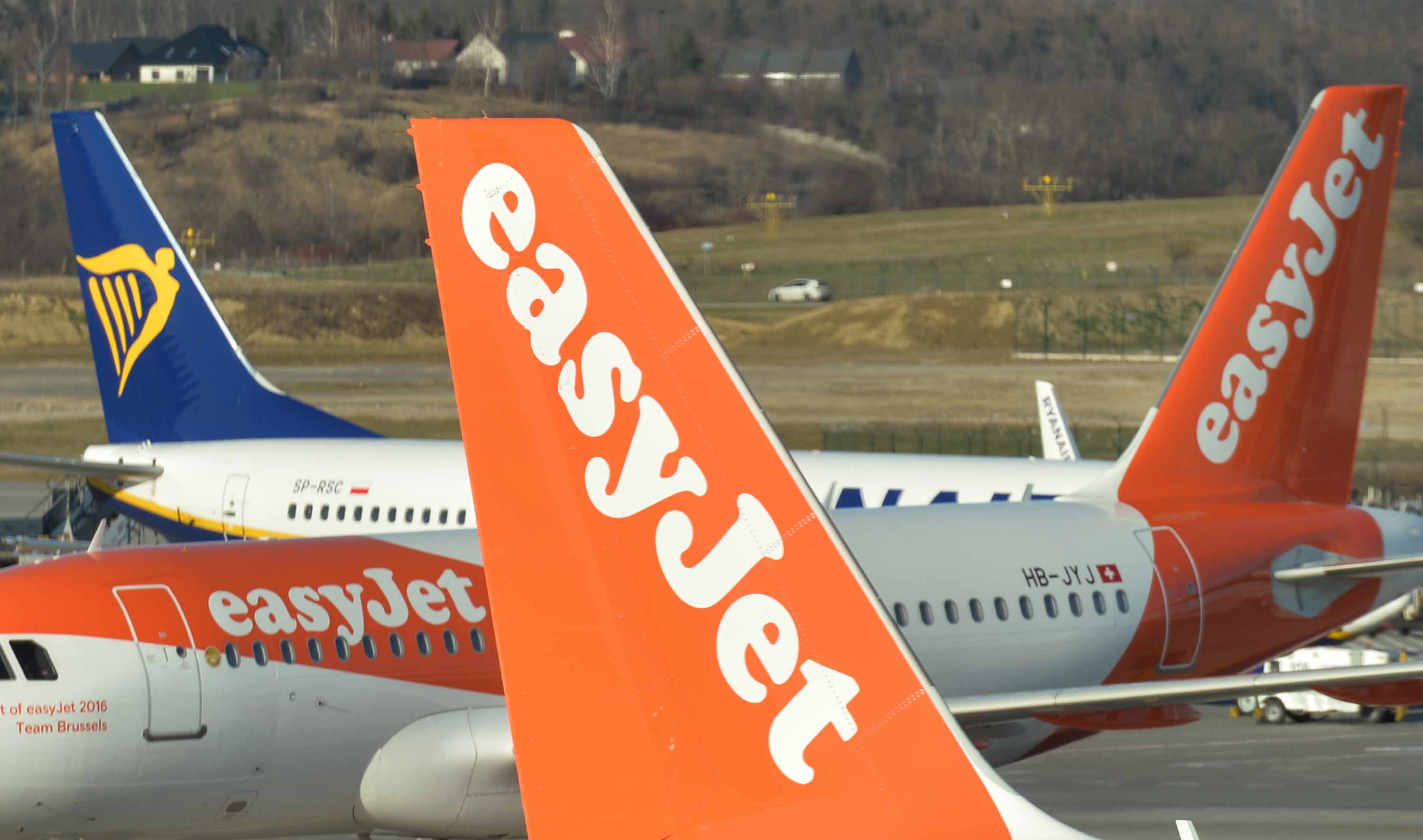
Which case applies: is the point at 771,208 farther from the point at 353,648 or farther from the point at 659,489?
the point at 659,489

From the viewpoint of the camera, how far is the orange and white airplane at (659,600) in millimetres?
7574

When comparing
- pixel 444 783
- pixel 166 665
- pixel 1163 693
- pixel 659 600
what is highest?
pixel 659 600

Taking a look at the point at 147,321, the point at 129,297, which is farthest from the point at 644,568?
the point at 129,297

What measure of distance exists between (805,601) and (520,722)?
1.19 metres

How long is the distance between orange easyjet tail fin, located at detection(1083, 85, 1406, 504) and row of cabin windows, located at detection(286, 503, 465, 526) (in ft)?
38.4

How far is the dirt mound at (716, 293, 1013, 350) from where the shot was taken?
91062 millimetres

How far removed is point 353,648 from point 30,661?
243 centimetres

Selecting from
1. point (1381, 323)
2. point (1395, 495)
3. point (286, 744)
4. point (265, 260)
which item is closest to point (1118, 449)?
point (1395, 495)

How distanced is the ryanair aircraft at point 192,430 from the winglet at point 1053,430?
12.6 feet

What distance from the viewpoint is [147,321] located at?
3353 centimetres

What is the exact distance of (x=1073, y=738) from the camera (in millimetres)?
19062

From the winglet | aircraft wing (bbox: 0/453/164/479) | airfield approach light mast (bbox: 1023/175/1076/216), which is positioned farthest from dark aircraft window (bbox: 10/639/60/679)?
airfield approach light mast (bbox: 1023/175/1076/216)

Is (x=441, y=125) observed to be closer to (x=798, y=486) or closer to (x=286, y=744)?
(x=798, y=486)

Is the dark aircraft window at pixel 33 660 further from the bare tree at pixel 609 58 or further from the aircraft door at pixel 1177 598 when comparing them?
the bare tree at pixel 609 58
